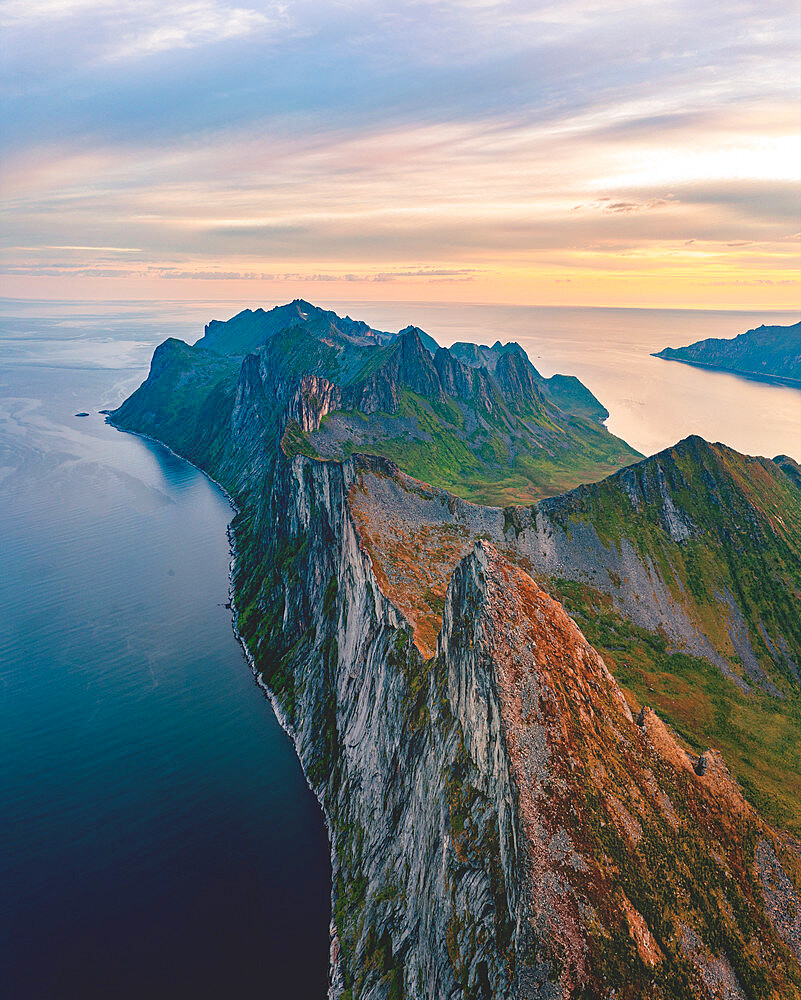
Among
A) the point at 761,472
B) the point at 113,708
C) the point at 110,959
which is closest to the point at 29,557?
the point at 113,708

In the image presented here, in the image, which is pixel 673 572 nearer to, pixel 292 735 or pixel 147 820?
pixel 292 735

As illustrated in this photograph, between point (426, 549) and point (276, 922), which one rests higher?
point (426, 549)

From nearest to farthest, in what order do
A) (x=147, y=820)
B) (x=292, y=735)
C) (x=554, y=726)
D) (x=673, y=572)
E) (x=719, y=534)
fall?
(x=554, y=726)
(x=147, y=820)
(x=292, y=735)
(x=673, y=572)
(x=719, y=534)

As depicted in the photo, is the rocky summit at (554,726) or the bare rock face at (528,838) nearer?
the bare rock face at (528,838)

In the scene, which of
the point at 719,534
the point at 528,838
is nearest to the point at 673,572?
the point at 719,534

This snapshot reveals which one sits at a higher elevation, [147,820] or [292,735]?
[292,735]

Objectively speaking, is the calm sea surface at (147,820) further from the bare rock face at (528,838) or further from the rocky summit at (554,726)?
the bare rock face at (528,838)

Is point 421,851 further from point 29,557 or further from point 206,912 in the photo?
point 29,557

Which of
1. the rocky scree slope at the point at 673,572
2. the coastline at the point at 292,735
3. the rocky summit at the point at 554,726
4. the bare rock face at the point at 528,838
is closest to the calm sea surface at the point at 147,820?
the coastline at the point at 292,735

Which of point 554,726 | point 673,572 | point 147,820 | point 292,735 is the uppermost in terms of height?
point 673,572
